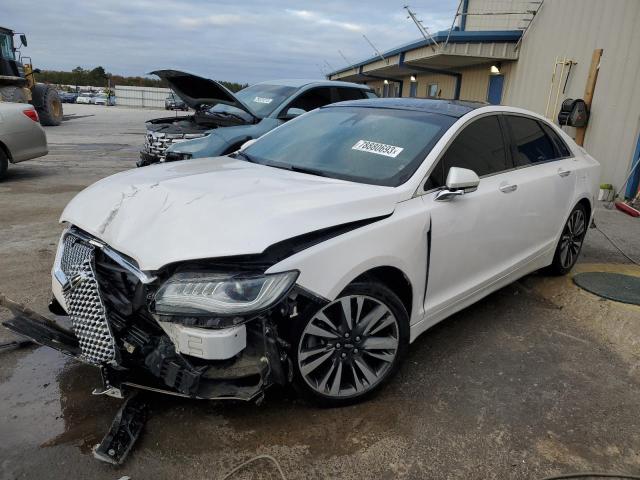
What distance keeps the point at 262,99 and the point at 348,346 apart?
656 centimetres

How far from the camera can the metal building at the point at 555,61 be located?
9.02m

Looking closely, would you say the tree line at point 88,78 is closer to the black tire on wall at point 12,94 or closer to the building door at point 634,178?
the black tire on wall at point 12,94

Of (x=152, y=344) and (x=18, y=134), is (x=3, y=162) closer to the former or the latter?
→ (x=18, y=134)

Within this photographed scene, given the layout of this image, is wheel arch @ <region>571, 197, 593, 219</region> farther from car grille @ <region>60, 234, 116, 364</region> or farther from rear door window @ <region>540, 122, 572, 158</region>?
car grille @ <region>60, 234, 116, 364</region>

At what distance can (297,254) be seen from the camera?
96.6 inches

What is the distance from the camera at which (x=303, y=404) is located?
2902mm

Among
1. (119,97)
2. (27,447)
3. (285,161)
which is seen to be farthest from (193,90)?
(119,97)

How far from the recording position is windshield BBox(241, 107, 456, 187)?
324 centimetres

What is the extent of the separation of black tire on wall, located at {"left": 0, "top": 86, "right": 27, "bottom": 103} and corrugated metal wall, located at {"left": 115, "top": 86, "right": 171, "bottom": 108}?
40.3 m

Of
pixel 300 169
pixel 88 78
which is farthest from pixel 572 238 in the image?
pixel 88 78

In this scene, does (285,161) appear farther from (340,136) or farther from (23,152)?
(23,152)

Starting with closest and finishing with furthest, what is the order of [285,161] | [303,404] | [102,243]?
1. [102,243]
2. [303,404]
3. [285,161]

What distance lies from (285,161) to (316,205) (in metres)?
1.08

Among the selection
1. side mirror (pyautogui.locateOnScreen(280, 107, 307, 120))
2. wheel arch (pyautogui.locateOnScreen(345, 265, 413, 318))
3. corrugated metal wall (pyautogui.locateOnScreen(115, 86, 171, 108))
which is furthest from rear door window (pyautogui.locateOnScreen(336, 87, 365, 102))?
corrugated metal wall (pyautogui.locateOnScreen(115, 86, 171, 108))
